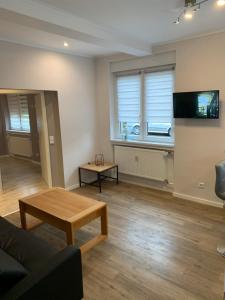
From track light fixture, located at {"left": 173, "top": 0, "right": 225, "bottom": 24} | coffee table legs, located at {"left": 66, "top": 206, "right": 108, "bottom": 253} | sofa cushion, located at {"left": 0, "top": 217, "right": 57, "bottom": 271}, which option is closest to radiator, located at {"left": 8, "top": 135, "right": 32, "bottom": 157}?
coffee table legs, located at {"left": 66, "top": 206, "right": 108, "bottom": 253}

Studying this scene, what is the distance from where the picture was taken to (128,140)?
492 centimetres

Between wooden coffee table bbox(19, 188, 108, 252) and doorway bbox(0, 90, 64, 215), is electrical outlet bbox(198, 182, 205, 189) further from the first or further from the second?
doorway bbox(0, 90, 64, 215)

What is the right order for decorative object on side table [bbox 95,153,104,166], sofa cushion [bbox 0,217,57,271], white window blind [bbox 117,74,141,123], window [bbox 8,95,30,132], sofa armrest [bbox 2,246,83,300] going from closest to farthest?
sofa armrest [bbox 2,246,83,300] < sofa cushion [bbox 0,217,57,271] < white window blind [bbox 117,74,141,123] < decorative object on side table [bbox 95,153,104,166] < window [bbox 8,95,30,132]

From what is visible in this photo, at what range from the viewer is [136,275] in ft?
7.66

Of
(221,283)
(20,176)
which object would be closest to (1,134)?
(20,176)

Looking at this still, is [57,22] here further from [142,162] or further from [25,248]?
[142,162]

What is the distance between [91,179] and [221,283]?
3.40 meters

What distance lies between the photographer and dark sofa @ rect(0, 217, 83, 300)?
1.48 metres

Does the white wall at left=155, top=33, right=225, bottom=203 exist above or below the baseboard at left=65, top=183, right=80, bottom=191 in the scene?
above

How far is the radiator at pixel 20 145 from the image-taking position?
722 centimetres

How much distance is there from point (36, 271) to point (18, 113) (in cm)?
666

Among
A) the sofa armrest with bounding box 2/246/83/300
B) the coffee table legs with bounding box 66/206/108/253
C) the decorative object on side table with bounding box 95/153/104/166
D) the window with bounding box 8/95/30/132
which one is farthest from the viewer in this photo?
the window with bounding box 8/95/30/132

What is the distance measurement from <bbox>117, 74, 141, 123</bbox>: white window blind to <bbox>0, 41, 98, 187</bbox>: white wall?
0.59 metres

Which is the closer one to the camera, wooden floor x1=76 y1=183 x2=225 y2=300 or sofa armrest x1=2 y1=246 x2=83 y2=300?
sofa armrest x1=2 y1=246 x2=83 y2=300
